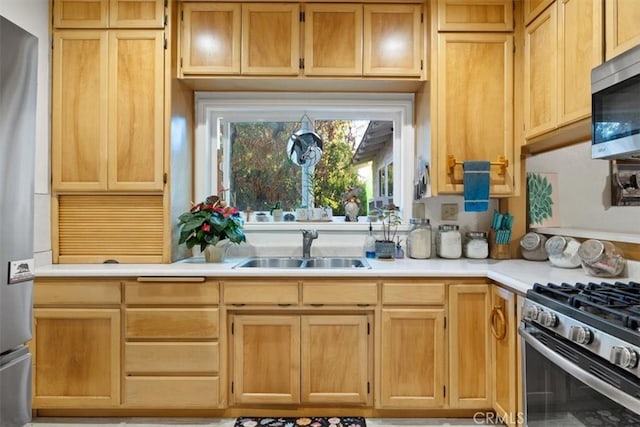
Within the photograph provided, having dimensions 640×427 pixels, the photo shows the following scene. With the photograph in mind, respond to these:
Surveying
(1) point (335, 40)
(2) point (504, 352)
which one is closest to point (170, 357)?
(2) point (504, 352)

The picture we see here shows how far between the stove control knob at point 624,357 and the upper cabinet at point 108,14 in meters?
2.61

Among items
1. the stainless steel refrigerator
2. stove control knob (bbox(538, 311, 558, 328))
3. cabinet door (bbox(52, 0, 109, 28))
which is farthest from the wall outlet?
cabinet door (bbox(52, 0, 109, 28))

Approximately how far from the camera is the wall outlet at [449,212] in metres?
2.66

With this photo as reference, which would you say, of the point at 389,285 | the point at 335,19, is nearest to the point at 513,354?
the point at 389,285

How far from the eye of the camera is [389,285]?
206 centimetres

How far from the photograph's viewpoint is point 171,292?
2.05 meters

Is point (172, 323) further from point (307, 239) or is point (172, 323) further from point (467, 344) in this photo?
point (467, 344)

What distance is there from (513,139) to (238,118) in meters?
1.84

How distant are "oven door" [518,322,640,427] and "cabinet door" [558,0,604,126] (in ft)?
3.35

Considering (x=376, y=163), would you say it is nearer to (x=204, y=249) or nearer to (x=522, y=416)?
(x=204, y=249)

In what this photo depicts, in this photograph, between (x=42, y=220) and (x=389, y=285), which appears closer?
(x=389, y=285)

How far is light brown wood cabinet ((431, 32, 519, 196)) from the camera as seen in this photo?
90.3 inches

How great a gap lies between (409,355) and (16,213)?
1.81m


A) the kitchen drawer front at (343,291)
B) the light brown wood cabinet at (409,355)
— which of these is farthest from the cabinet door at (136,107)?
the light brown wood cabinet at (409,355)
